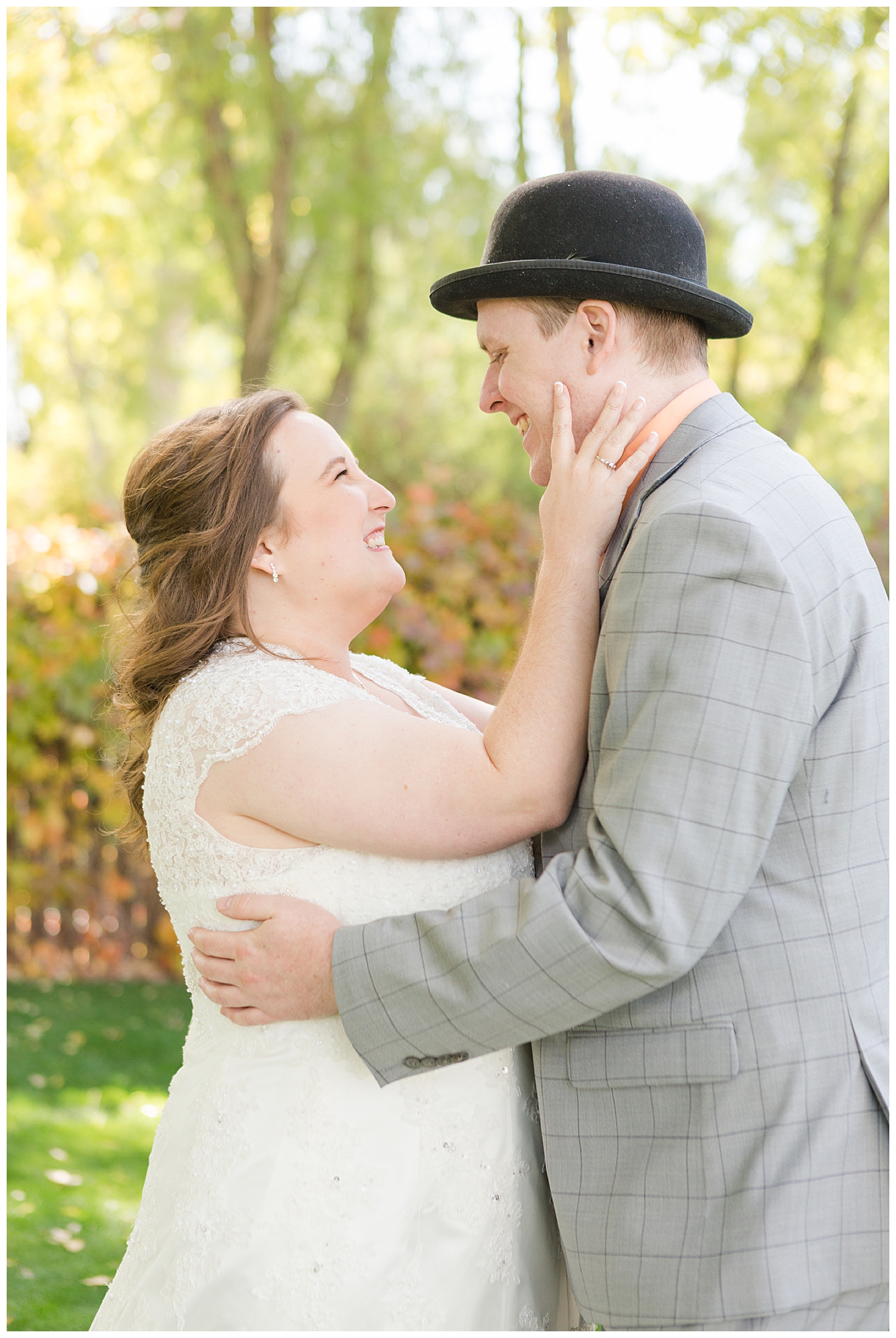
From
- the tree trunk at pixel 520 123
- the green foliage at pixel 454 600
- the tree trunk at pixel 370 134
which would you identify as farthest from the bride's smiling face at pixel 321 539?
the tree trunk at pixel 520 123

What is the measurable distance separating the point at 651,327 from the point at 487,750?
82 cm

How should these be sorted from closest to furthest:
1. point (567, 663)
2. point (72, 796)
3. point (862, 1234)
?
point (862, 1234) < point (567, 663) < point (72, 796)

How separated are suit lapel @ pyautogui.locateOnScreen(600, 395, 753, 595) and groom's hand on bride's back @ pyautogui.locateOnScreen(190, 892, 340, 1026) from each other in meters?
0.79

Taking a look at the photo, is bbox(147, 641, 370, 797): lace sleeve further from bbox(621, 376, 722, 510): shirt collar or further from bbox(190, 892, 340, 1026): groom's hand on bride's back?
bbox(621, 376, 722, 510): shirt collar

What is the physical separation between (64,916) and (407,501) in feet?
10.3

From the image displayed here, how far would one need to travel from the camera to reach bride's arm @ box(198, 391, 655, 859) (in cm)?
201

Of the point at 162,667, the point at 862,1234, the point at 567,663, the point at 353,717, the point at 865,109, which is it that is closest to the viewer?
the point at 862,1234

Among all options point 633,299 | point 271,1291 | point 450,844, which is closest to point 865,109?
A: point 633,299

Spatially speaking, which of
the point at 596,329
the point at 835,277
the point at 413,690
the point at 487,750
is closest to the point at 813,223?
the point at 835,277

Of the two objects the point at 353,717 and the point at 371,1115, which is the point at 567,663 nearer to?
the point at 353,717

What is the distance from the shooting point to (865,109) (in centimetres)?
920

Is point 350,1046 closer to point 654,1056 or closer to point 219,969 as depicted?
point 219,969

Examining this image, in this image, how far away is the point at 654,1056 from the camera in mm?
1872

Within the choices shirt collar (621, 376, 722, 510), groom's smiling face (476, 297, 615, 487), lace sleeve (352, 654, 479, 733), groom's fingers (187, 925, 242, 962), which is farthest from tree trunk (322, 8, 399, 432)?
A: groom's fingers (187, 925, 242, 962)
